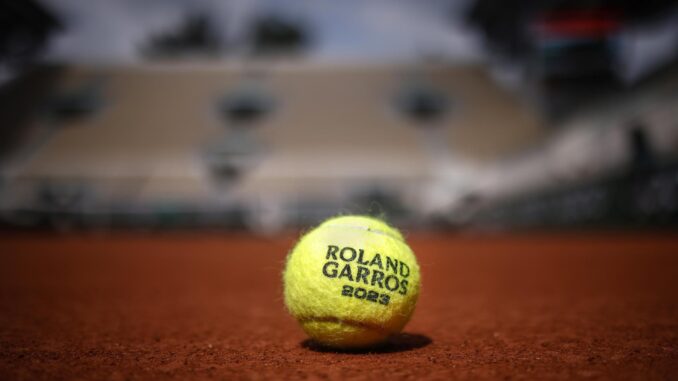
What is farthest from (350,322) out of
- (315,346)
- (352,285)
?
(315,346)

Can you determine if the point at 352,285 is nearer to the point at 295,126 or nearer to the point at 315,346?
the point at 315,346

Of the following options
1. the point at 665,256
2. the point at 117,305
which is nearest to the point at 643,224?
the point at 665,256

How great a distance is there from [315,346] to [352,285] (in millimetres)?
436

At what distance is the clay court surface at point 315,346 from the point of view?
2.06 metres

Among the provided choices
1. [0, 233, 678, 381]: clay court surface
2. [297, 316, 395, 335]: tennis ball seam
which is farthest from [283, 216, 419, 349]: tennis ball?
[0, 233, 678, 381]: clay court surface

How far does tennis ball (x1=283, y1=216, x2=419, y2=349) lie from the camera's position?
2.29m

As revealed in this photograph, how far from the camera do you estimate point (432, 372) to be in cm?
200

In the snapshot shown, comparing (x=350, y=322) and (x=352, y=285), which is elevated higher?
(x=352, y=285)

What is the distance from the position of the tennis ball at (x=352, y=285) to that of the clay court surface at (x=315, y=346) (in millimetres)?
115

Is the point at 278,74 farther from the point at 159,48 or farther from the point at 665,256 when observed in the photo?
the point at 665,256

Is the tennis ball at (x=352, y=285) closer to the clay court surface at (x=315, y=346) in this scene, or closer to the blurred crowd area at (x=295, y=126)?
the clay court surface at (x=315, y=346)

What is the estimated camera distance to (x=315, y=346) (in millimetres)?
2547

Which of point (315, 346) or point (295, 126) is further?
point (295, 126)

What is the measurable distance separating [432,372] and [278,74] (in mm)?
27425
